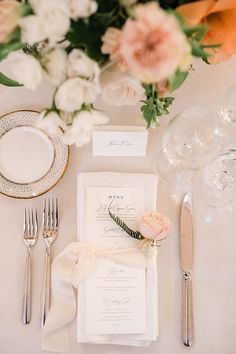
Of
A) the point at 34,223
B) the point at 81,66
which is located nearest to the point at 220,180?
the point at 34,223

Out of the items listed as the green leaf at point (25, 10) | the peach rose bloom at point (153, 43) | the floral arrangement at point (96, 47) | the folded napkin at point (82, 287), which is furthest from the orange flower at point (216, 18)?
the folded napkin at point (82, 287)

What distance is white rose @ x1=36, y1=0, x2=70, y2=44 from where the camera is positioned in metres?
0.59

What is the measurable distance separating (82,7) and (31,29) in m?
0.08

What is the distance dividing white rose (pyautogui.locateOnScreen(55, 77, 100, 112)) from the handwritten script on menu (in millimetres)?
423

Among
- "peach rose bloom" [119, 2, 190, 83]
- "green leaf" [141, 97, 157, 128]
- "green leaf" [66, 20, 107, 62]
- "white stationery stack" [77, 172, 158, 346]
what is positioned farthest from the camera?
"white stationery stack" [77, 172, 158, 346]

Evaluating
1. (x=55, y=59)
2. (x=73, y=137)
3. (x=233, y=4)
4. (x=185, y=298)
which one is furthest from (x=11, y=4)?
(x=185, y=298)

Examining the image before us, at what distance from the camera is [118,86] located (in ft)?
2.22

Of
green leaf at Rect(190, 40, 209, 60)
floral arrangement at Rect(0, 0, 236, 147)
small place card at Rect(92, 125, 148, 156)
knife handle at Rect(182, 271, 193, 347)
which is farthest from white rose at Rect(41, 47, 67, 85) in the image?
knife handle at Rect(182, 271, 193, 347)

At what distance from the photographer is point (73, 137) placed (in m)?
0.69

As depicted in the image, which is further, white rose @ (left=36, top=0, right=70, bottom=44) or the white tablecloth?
the white tablecloth

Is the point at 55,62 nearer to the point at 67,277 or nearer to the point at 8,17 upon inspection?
the point at 8,17

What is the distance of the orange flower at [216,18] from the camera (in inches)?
26.6

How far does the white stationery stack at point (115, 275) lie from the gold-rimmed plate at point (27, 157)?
8 cm

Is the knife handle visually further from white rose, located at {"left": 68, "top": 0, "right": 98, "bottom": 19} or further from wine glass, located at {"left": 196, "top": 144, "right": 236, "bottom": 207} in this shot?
white rose, located at {"left": 68, "top": 0, "right": 98, "bottom": 19}
